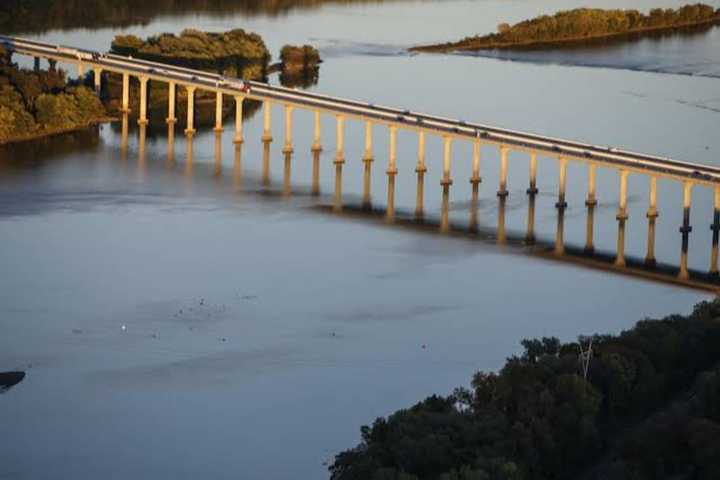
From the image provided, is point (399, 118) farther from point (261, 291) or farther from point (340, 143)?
point (261, 291)

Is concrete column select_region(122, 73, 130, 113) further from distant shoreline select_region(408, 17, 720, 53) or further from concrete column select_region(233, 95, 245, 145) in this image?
distant shoreline select_region(408, 17, 720, 53)

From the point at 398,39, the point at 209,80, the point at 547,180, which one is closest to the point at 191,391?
the point at 547,180

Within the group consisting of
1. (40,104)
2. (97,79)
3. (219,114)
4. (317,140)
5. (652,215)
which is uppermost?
(97,79)

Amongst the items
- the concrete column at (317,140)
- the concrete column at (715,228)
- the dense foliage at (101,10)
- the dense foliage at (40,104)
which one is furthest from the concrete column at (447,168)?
the dense foliage at (101,10)

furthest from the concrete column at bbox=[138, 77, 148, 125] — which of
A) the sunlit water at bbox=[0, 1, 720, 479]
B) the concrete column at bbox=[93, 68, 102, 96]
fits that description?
the concrete column at bbox=[93, 68, 102, 96]

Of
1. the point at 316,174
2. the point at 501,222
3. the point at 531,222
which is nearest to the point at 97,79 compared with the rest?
the point at 316,174

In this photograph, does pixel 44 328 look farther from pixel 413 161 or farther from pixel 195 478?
pixel 413 161
